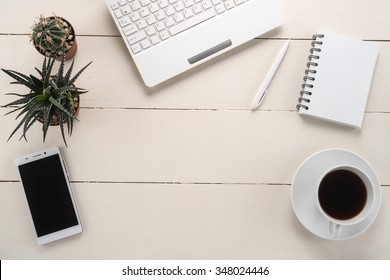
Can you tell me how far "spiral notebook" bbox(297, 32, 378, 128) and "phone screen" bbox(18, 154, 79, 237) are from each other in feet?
1.59

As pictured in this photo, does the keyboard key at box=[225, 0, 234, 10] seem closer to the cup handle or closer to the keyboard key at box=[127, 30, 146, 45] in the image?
the keyboard key at box=[127, 30, 146, 45]

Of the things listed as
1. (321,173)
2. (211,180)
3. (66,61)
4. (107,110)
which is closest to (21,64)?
(66,61)

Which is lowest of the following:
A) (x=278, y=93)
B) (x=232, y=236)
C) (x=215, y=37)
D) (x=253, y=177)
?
(x=232, y=236)

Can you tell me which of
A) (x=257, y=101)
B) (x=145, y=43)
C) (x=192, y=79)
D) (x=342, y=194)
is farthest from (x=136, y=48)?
(x=342, y=194)

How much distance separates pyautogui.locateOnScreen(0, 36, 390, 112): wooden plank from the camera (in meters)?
0.90

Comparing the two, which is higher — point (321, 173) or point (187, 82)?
point (187, 82)

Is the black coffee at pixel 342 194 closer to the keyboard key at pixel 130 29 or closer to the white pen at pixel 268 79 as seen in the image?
the white pen at pixel 268 79

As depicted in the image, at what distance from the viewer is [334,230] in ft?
2.68

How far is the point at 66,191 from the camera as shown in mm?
890

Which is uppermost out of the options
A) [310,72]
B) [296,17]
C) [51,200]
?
[296,17]

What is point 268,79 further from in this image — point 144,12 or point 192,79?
point 144,12

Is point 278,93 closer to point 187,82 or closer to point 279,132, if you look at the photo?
point 279,132

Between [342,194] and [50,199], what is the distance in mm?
555

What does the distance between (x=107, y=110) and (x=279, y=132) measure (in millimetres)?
341
